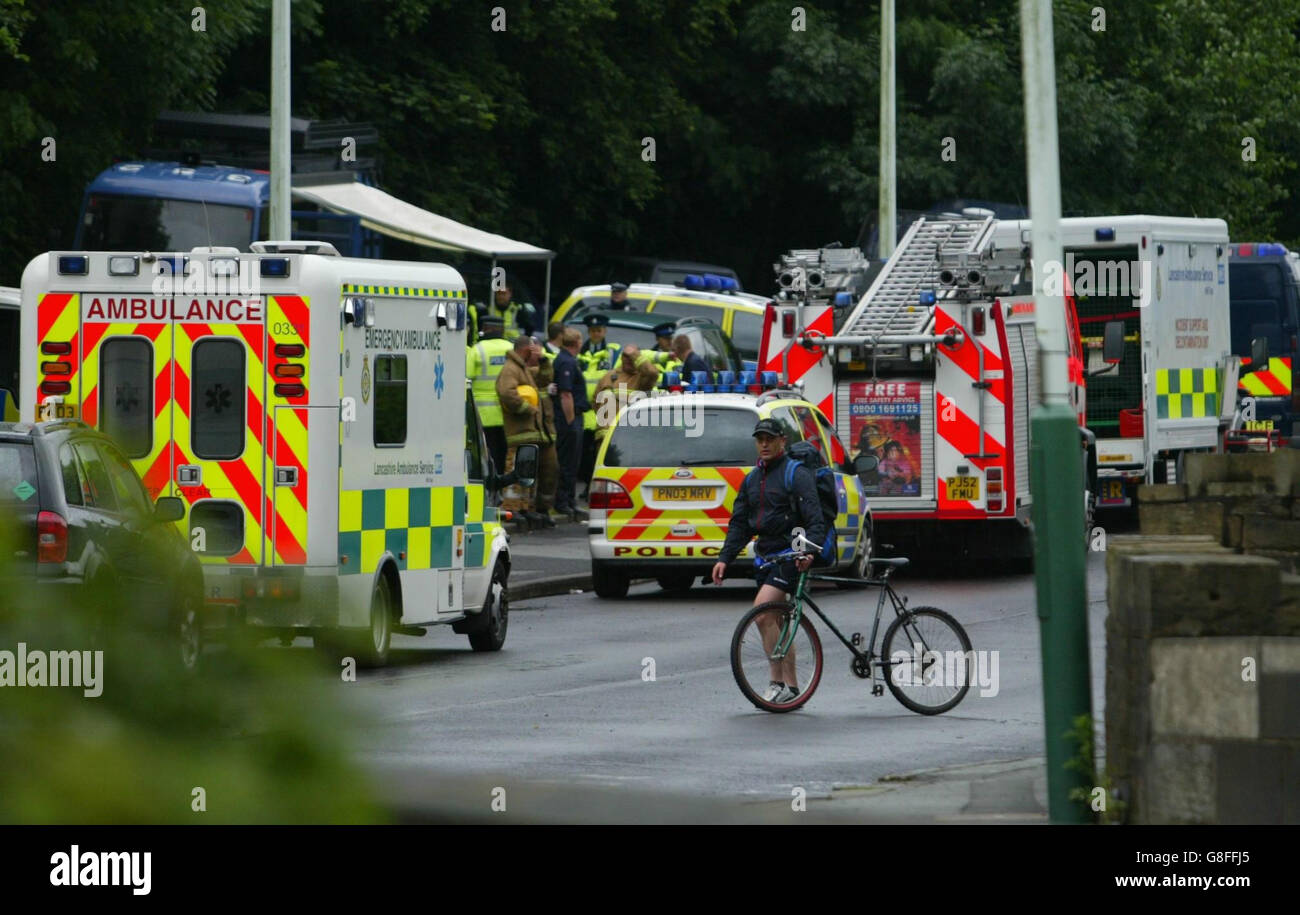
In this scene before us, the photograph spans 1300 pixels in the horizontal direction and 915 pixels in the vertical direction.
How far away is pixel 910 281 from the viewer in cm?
2194

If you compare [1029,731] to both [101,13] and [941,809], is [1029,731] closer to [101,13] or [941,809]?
[941,809]

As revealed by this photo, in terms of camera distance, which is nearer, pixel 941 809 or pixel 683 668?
pixel 941 809

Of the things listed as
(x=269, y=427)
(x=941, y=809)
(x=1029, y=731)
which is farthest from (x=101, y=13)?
(x=941, y=809)

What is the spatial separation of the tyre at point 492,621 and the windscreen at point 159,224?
1049 cm

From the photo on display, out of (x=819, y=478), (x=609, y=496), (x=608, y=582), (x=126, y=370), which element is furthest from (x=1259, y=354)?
(x=126, y=370)

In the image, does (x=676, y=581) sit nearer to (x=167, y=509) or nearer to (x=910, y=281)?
(x=910, y=281)

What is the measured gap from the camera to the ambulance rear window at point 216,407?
1366 centimetres

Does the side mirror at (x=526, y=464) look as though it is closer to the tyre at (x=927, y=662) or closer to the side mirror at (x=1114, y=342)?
the tyre at (x=927, y=662)

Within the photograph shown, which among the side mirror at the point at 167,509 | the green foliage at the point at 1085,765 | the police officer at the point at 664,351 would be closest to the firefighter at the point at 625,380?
the police officer at the point at 664,351

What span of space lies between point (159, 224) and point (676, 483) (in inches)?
373
